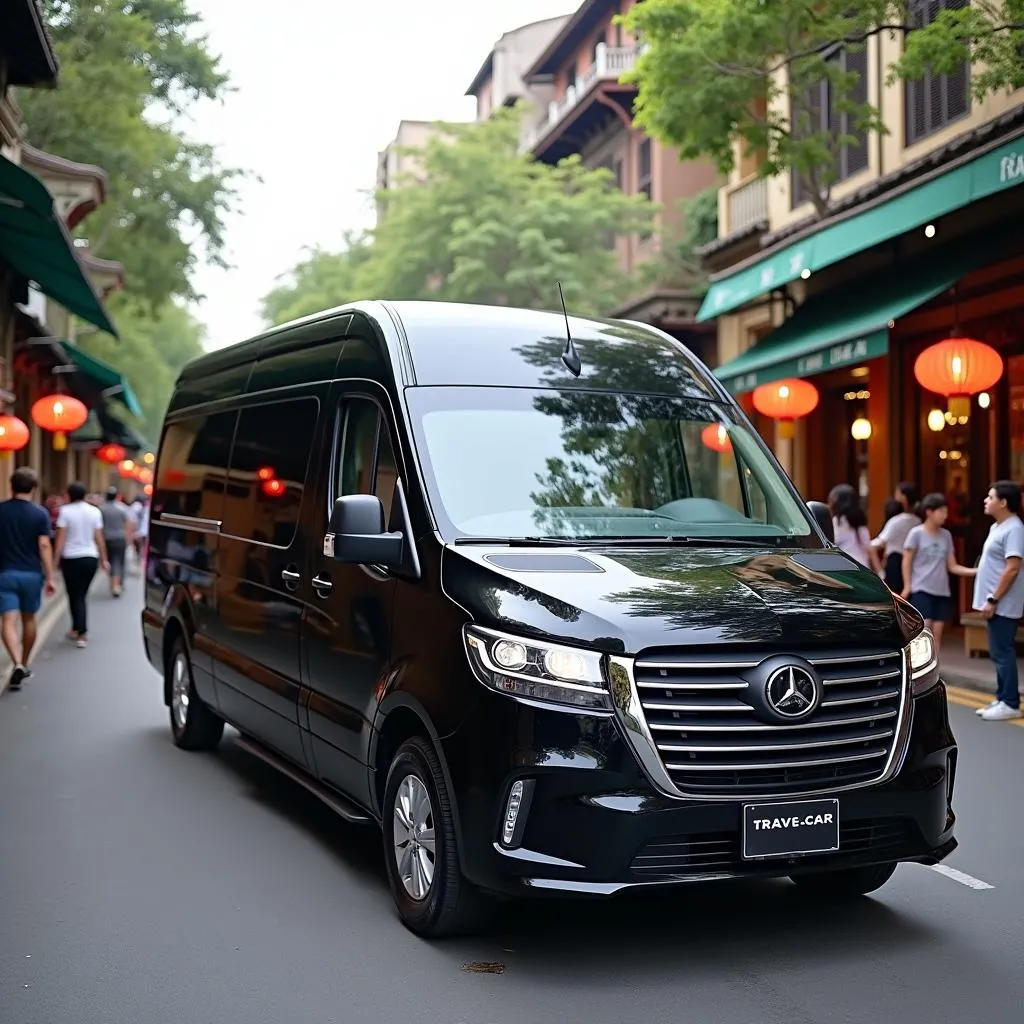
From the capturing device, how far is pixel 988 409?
56.6 ft

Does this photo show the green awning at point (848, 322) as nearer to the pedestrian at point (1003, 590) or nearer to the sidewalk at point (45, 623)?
the pedestrian at point (1003, 590)

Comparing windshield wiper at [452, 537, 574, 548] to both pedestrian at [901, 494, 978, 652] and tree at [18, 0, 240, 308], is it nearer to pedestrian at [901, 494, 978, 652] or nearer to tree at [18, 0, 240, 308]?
pedestrian at [901, 494, 978, 652]

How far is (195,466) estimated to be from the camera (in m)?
9.80

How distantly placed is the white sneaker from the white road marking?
4720 mm

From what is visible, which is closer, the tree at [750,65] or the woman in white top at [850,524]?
the woman in white top at [850,524]

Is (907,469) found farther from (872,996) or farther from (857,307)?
(872,996)

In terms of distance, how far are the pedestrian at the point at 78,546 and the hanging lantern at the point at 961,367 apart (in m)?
9.12

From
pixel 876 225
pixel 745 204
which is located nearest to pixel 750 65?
pixel 876 225

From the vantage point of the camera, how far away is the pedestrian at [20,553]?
41.2 feet

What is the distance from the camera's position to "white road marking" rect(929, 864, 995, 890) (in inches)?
247

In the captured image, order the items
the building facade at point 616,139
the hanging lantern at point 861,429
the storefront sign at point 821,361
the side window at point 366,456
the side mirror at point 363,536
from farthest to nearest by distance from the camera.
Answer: the building facade at point 616,139 → the hanging lantern at point 861,429 → the storefront sign at point 821,361 → the side window at point 366,456 → the side mirror at point 363,536

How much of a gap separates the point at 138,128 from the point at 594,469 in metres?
28.1

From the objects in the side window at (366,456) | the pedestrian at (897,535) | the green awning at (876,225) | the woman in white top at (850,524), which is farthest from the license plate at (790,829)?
the pedestrian at (897,535)

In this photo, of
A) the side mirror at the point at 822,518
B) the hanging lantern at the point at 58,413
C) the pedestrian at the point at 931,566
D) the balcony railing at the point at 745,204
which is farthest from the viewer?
the balcony railing at the point at 745,204
